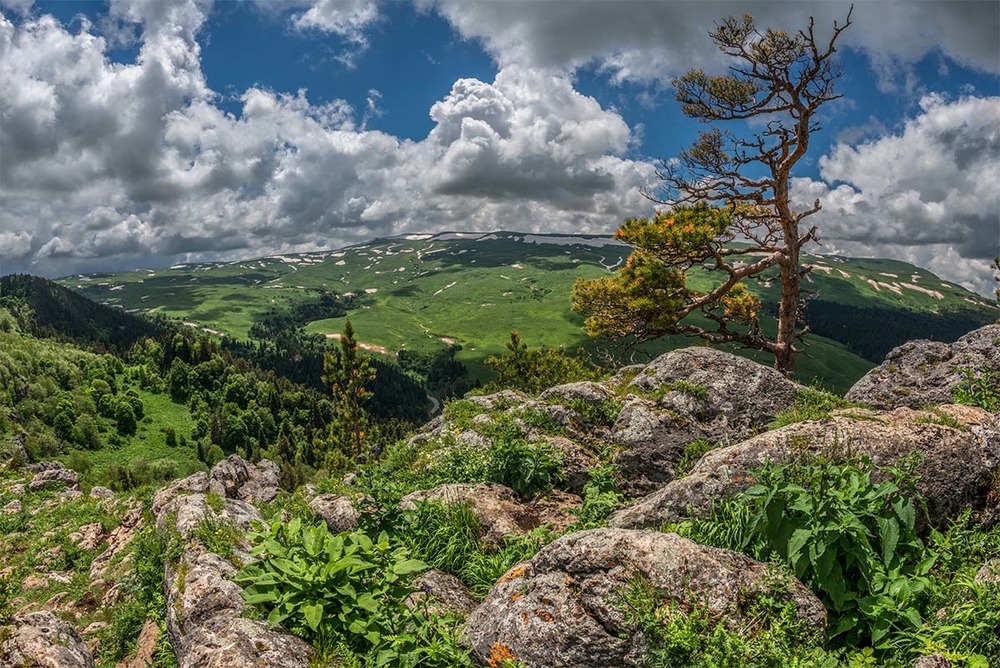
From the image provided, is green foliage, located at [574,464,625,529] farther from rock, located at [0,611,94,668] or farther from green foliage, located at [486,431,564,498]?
rock, located at [0,611,94,668]

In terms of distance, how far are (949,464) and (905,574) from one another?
256cm

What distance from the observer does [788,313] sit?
2759cm

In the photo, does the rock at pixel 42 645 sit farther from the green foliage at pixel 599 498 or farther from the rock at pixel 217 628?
the green foliage at pixel 599 498

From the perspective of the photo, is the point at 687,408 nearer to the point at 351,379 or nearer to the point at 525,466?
the point at 525,466

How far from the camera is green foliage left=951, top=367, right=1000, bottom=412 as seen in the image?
11891mm

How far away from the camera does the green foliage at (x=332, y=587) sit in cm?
648

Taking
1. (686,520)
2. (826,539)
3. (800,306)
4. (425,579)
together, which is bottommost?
(425,579)

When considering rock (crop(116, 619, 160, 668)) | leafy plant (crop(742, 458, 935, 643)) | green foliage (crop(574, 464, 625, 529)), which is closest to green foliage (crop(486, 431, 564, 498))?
green foliage (crop(574, 464, 625, 529))

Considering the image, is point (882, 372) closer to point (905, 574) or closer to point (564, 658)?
point (905, 574)

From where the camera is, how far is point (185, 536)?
1118 centimetres

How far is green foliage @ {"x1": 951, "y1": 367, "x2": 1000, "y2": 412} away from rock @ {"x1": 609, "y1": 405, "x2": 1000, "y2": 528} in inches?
156

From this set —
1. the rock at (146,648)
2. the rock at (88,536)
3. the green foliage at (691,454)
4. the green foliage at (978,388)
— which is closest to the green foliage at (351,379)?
the rock at (88,536)

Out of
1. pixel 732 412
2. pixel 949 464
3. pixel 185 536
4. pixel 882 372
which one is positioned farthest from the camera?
pixel 882 372

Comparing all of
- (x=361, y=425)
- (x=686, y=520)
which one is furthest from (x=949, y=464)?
(x=361, y=425)
